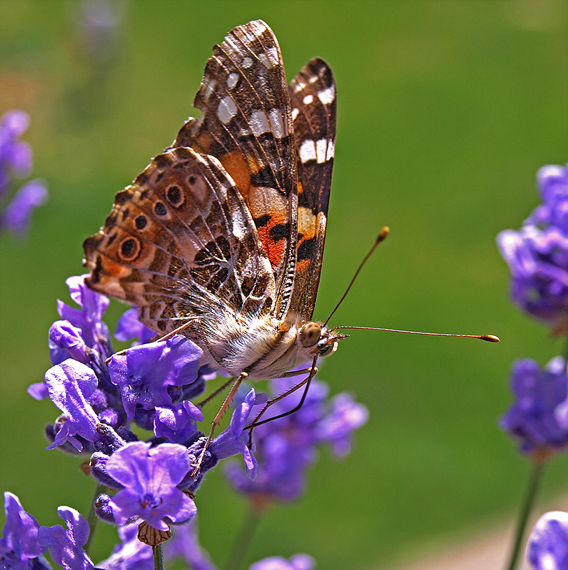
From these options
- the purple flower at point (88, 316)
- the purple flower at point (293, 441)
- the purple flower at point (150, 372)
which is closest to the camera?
the purple flower at point (150, 372)

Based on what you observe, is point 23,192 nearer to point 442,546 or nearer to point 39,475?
point 39,475

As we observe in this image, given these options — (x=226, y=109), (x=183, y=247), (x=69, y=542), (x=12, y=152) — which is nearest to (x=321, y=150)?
(x=226, y=109)

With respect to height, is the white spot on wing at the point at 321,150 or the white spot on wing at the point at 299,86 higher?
the white spot on wing at the point at 299,86

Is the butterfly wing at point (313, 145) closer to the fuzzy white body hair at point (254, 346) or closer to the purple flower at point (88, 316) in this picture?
the fuzzy white body hair at point (254, 346)

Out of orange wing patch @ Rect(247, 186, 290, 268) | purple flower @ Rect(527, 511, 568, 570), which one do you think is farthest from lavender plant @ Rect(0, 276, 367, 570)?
purple flower @ Rect(527, 511, 568, 570)

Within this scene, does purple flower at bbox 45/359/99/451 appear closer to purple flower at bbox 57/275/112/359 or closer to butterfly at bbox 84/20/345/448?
purple flower at bbox 57/275/112/359

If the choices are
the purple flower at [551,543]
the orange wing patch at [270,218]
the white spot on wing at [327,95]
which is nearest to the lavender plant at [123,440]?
the orange wing patch at [270,218]
